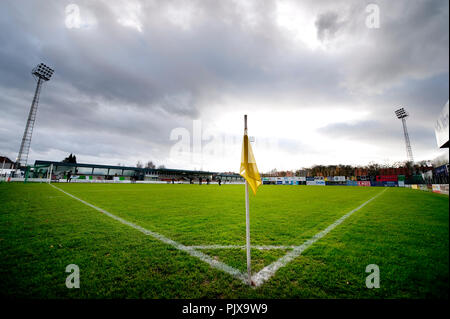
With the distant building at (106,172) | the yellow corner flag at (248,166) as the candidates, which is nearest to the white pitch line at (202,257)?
the yellow corner flag at (248,166)

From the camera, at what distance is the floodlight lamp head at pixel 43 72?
34.8m

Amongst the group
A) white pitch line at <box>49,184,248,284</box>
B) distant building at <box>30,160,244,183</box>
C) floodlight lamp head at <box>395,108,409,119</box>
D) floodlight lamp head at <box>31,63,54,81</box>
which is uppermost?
floodlight lamp head at <box>31,63,54,81</box>

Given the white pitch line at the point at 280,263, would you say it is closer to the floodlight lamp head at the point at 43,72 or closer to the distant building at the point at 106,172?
the distant building at the point at 106,172

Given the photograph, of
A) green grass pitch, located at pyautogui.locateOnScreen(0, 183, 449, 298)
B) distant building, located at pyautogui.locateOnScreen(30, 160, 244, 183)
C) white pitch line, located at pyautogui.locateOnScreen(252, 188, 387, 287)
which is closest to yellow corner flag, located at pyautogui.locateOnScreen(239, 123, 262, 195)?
white pitch line, located at pyautogui.locateOnScreen(252, 188, 387, 287)

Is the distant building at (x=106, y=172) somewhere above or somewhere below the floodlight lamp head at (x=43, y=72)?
below

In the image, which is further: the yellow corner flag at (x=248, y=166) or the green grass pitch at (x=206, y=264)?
the yellow corner flag at (x=248, y=166)

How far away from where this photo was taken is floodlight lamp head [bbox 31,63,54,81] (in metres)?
34.8

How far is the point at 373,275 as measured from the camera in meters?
2.39

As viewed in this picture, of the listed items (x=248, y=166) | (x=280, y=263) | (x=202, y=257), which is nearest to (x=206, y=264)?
(x=202, y=257)

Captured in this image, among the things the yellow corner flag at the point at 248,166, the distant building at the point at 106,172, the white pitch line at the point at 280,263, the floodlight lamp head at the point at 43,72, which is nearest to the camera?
the white pitch line at the point at 280,263

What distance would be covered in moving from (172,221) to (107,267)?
291cm

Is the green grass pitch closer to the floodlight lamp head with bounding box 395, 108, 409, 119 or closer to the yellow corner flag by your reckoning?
the yellow corner flag
